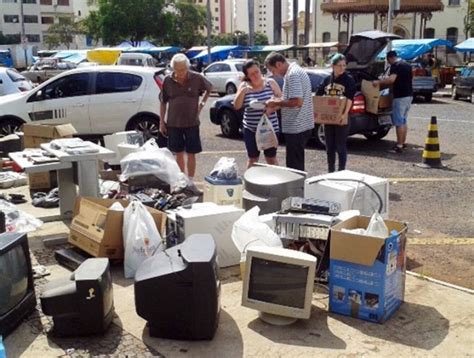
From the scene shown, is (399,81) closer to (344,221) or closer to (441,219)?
(441,219)

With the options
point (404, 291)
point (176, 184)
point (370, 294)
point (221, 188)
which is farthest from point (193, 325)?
point (176, 184)

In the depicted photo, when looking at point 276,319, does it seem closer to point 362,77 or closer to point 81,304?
point 81,304

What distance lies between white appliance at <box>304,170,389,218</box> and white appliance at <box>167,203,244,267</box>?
0.74m

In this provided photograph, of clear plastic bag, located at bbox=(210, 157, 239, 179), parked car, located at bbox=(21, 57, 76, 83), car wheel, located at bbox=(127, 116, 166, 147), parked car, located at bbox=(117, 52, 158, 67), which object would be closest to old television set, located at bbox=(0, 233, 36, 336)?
clear plastic bag, located at bbox=(210, 157, 239, 179)

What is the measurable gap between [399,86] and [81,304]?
768cm

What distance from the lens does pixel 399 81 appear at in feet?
32.7

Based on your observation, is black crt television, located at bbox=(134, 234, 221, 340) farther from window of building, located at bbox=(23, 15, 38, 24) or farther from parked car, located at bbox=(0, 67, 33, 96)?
window of building, located at bbox=(23, 15, 38, 24)

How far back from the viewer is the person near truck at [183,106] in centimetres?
729

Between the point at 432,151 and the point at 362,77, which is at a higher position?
the point at 362,77

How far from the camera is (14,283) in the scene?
13.1ft

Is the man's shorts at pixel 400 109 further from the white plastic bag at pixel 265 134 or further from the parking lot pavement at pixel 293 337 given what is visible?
the parking lot pavement at pixel 293 337

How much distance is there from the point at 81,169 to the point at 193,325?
9.41 ft

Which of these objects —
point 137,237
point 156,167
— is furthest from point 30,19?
point 137,237

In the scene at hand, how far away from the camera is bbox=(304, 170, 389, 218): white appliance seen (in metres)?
5.09
